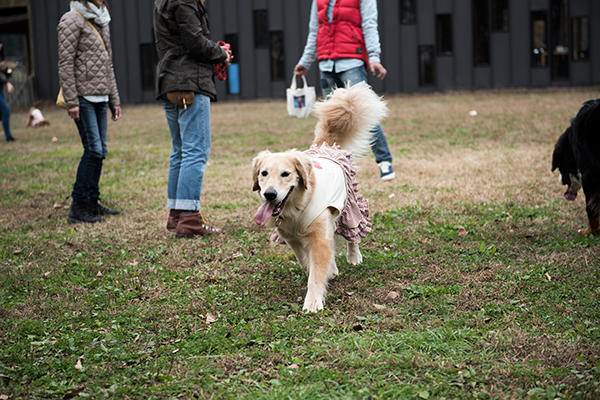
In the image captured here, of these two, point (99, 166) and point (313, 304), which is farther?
point (99, 166)

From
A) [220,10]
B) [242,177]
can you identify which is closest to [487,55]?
[220,10]

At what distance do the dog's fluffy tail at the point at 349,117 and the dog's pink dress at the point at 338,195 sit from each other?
0.25 meters

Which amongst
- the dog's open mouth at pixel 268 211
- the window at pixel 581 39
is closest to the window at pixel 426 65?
the window at pixel 581 39

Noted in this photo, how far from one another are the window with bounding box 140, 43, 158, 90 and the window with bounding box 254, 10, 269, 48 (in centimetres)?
464

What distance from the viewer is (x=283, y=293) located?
358cm

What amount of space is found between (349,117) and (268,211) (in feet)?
4.74

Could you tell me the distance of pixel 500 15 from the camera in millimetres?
21312

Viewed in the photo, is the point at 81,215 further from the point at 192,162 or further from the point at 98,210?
A: the point at 192,162

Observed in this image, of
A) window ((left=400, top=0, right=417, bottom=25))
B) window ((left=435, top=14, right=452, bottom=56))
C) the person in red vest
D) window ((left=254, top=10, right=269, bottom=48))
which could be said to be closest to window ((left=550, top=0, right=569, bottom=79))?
window ((left=435, top=14, right=452, bottom=56))

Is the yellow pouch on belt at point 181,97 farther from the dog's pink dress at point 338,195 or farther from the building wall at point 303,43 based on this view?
the building wall at point 303,43

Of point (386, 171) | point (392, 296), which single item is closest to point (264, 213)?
point (392, 296)

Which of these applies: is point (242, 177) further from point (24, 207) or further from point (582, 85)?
point (582, 85)

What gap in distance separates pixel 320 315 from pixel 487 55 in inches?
832

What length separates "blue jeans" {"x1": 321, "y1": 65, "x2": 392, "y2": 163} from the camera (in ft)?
20.0
